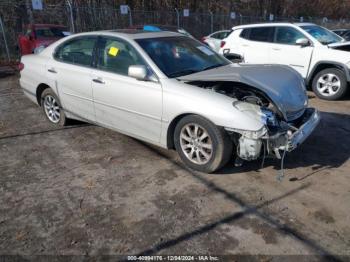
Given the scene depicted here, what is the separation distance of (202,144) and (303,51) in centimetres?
527

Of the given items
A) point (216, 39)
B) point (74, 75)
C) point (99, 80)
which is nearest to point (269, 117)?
point (99, 80)

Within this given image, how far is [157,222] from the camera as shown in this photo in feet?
10.9

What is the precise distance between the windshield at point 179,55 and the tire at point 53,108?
2.12m

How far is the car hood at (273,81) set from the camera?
4105 mm

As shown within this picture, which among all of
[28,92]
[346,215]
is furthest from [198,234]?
[28,92]

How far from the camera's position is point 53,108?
19.8 feet

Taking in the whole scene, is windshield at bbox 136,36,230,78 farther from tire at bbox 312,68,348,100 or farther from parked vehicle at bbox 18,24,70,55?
parked vehicle at bbox 18,24,70,55

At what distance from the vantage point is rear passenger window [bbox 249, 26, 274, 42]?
8867mm

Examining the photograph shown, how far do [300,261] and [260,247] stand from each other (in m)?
0.34

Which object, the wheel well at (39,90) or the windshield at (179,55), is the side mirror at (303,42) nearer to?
the windshield at (179,55)

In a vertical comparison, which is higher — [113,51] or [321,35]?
[113,51]

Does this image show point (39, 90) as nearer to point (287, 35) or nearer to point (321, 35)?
point (287, 35)

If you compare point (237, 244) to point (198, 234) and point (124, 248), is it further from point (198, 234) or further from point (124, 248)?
point (124, 248)

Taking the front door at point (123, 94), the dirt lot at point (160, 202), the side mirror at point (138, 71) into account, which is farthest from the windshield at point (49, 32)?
the side mirror at point (138, 71)
